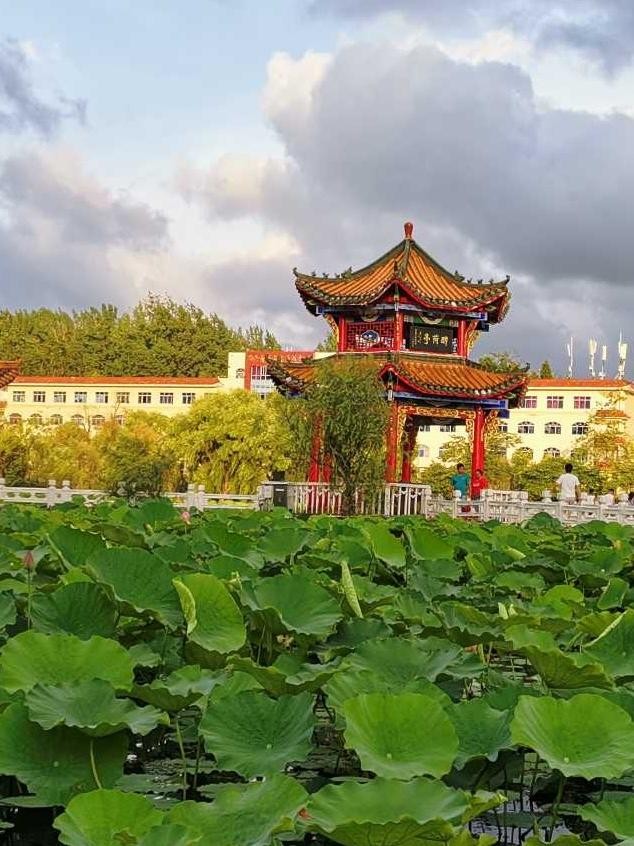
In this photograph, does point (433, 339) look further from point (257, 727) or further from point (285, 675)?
point (257, 727)

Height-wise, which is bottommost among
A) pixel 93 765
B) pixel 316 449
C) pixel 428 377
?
pixel 93 765

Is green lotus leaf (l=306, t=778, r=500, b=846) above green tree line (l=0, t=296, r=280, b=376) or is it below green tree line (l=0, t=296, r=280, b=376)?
below

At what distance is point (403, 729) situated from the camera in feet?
5.49

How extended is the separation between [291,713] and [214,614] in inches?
24.3

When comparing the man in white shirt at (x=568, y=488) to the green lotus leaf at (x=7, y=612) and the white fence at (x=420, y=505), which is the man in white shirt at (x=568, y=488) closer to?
the white fence at (x=420, y=505)

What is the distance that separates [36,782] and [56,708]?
128mm

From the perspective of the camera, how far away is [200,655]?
2459mm

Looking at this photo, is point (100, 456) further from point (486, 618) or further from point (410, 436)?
point (486, 618)

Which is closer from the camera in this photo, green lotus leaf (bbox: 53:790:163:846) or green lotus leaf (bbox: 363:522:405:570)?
green lotus leaf (bbox: 53:790:163:846)

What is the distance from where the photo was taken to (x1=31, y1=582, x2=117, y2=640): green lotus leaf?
94.3 inches

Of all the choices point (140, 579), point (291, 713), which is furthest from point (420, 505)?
point (291, 713)

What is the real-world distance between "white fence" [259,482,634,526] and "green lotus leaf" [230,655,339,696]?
1454 cm

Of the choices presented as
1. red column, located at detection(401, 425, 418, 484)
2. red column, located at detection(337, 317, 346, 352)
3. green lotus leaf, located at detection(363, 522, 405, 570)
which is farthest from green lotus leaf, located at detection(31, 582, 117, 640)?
red column, located at detection(401, 425, 418, 484)

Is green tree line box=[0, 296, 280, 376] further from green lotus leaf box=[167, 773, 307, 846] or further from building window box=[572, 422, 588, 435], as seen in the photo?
green lotus leaf box=[167, 773, 307, 846]
